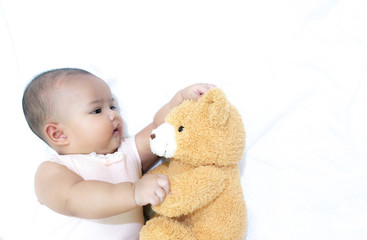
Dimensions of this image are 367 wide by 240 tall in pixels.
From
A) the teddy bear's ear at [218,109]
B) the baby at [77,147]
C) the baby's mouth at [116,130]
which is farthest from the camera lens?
the baby's mouth at [116,130]

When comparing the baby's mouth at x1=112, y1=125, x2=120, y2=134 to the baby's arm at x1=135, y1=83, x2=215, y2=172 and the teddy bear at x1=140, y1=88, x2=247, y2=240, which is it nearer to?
the baby's arm at x1=135, y1=83, x2=215, y2=172

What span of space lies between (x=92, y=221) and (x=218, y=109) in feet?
1.68

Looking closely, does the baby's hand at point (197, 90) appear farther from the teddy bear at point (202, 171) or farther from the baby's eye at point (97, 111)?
the baby's eye at point (97, 111)

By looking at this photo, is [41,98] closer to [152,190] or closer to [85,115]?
[85,115]

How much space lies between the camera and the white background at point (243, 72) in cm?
110

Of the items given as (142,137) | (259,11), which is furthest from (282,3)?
(142,137)

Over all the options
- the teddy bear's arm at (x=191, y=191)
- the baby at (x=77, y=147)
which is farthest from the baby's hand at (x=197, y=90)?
the teddy bear's arm at (x=191, y=191)

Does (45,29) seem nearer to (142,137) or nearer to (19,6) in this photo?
(19,6)

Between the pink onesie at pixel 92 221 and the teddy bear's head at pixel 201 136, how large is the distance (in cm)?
25

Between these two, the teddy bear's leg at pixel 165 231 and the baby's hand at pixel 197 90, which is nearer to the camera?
the teddy bear's leg at pixel 165 231

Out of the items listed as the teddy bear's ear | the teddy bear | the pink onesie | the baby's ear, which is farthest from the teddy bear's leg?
Answer: the baby's ear

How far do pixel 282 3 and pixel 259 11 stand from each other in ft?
0.28

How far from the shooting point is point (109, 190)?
2.88ft

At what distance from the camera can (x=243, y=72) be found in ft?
3.89
